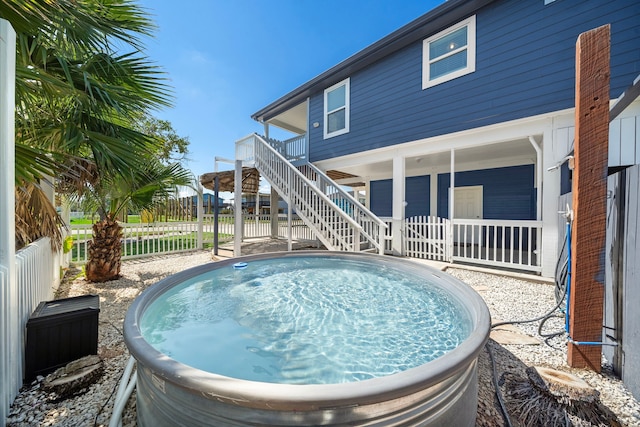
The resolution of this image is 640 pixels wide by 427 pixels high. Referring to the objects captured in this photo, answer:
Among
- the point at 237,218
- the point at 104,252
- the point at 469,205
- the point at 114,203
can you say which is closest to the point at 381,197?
the point at 469,205

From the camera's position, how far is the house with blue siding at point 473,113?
502 centimetres

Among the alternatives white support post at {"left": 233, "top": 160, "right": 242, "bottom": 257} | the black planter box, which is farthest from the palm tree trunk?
the black planter box

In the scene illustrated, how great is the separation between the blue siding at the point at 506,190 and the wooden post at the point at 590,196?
6860 millimetres

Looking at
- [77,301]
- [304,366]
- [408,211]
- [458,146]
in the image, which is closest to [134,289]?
[77,301]

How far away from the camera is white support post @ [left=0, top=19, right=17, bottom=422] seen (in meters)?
1.76

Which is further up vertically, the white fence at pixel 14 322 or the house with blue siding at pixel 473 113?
the house with blue siding at pixel 473 113

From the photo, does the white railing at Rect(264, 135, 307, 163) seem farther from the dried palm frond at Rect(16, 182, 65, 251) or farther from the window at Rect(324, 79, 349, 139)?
the dried palm frond at Rect(16, 182, 65, 251)

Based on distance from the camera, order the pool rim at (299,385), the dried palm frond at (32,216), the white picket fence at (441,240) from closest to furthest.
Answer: the pool rim at (299,385) < the dried palm frond at (32,216) < the white picket fence at (441,240)

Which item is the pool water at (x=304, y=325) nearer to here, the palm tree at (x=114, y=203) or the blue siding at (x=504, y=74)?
the palm tree at (x=114, y=203)

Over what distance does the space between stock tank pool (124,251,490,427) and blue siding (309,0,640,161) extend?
14.2 ft

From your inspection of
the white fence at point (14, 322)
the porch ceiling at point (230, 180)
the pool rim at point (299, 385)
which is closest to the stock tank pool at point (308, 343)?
the pool rim at point (299, 385)

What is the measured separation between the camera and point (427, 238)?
22.3ft

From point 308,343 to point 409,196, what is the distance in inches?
363

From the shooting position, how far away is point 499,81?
5.86 m
